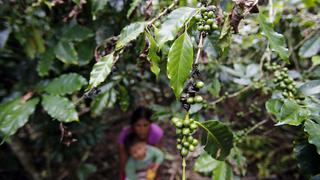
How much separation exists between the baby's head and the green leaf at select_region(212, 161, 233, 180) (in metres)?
0.90

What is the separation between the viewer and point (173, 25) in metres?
0.75

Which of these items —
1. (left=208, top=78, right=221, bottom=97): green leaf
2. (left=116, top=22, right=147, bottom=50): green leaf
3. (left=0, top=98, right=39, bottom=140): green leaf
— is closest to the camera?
(left=116, top=22, right=147, bottom=50): green leaf

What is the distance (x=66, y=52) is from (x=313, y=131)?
3.34ft

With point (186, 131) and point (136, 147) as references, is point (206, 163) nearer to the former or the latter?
point (186, 131)

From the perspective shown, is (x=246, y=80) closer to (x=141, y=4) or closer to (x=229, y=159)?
(x=229, y=159)

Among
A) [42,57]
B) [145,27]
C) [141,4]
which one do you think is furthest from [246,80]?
[42,57]

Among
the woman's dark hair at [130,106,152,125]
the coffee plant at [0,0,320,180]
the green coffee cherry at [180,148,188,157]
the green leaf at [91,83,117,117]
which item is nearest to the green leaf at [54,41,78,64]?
the coffee plant at [0,0,320,180]

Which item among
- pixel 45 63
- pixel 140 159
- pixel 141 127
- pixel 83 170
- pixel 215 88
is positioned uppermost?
pixel 45 63

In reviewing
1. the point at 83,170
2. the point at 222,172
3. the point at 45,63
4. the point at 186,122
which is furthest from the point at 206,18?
the point at 83,170

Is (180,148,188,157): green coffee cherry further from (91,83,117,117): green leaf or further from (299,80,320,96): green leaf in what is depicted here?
(91,83,117,117): green leaf

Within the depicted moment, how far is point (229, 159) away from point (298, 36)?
742 millimetres

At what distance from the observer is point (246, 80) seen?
1.41 m

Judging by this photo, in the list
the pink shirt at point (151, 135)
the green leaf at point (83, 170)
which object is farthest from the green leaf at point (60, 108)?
the green leaf at point (83, 170)

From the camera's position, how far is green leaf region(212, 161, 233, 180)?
3.83ft
